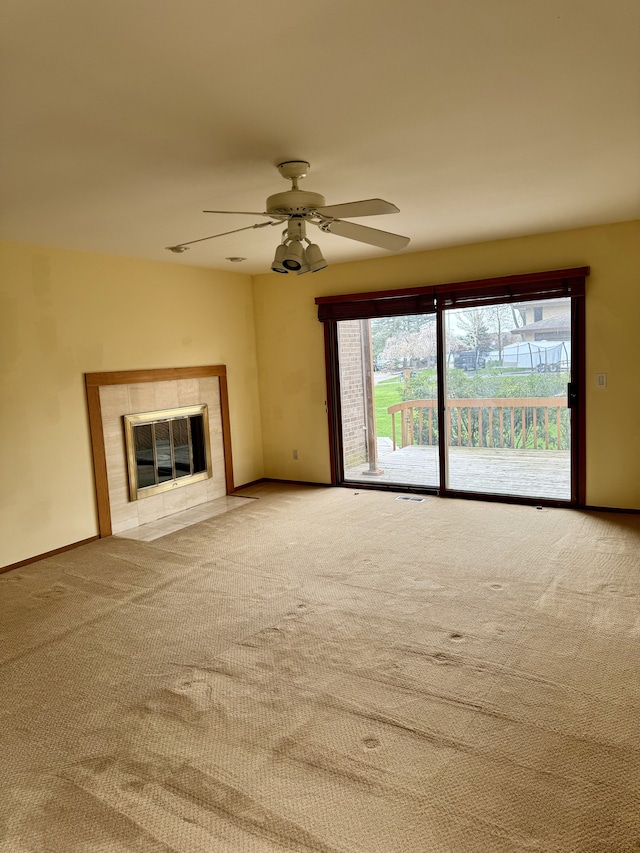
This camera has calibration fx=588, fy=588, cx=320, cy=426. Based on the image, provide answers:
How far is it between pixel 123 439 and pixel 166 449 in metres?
0.52

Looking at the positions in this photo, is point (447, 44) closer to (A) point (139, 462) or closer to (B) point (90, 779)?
(B) point (90, 779)

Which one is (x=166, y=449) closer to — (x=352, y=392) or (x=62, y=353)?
(x=62, y=353)

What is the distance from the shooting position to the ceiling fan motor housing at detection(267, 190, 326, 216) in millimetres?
2793

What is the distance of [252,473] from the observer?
654cm

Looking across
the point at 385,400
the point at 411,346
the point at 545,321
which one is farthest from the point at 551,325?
the point at 385,400

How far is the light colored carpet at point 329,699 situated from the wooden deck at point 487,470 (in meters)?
1.01

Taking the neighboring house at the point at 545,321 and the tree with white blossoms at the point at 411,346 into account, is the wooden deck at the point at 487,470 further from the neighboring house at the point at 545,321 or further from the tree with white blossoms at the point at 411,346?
the neighboring house at the point at 545,321

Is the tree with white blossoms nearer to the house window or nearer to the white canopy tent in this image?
the white canopy tent

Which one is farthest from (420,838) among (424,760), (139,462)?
(139,462)

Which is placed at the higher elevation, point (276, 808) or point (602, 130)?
point (602, 130)

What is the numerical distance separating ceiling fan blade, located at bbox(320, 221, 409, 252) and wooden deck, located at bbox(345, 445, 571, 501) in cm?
278

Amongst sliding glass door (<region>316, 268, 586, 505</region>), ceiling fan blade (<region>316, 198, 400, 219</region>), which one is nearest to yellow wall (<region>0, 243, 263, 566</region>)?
sliding glass door (<region>316, 268, 586, 505</region>)

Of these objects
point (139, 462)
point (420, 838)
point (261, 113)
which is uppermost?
point (261, 113)

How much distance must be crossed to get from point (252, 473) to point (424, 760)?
15.4 ft
